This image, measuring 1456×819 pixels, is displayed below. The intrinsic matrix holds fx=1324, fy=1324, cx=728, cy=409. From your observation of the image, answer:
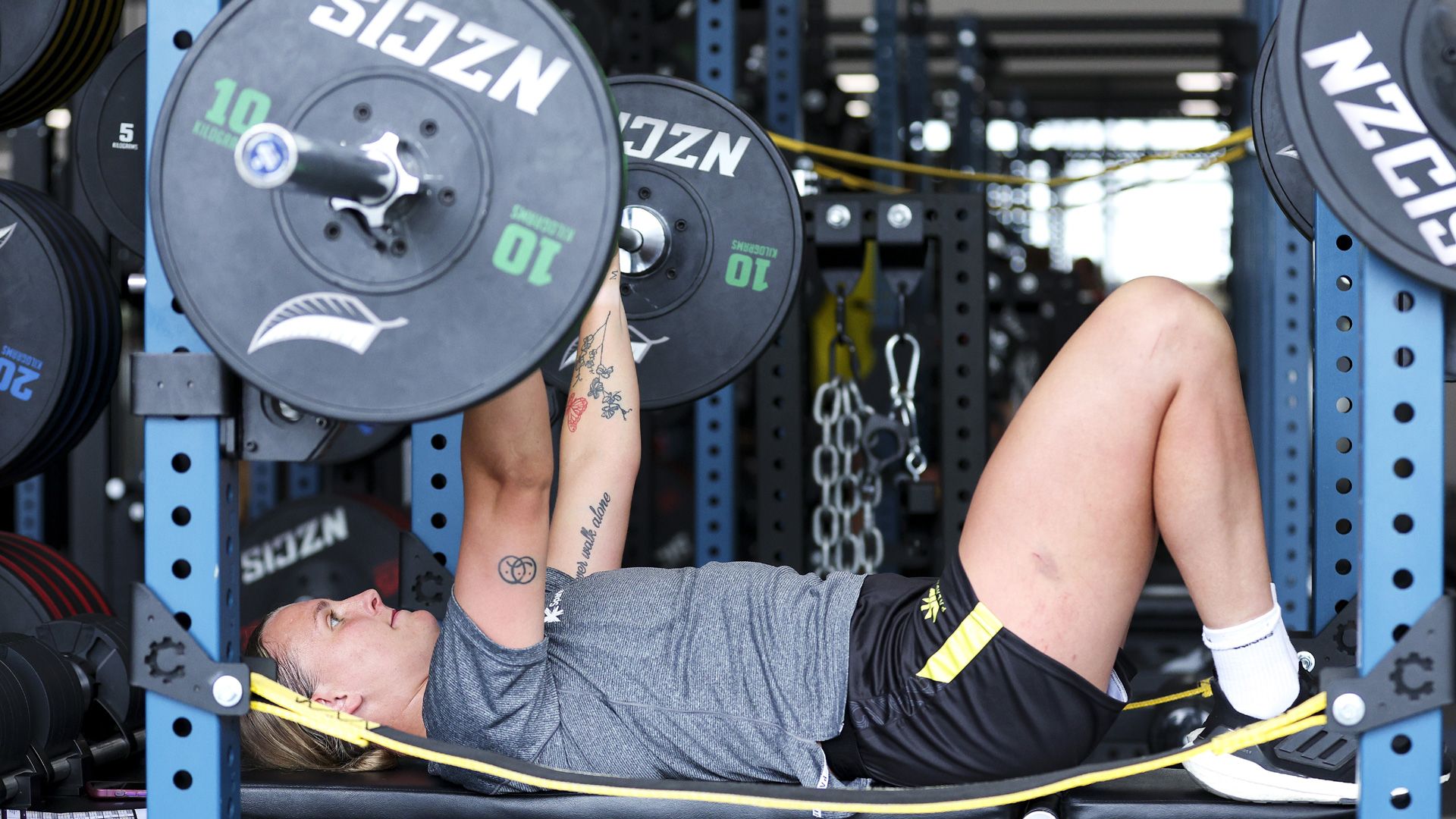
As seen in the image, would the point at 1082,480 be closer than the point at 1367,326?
No

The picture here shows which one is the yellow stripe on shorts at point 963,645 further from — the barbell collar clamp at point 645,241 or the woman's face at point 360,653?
the barbell collar clamp at point 645,241

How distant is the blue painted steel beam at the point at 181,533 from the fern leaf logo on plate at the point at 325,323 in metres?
0.15

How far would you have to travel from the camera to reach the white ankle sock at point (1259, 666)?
50.9 inches

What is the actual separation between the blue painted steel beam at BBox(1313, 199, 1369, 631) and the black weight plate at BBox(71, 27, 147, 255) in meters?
1.66

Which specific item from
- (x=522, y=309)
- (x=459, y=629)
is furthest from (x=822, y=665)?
(x=522, y=309)

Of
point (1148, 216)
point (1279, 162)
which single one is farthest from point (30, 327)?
point (1148, 216)

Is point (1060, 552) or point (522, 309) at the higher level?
point (522, 309)

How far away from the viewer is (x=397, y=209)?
1050 millimetres

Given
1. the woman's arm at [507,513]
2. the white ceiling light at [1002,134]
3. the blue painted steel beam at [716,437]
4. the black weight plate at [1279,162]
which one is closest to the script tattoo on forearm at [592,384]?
the woman's arm at [507,513]

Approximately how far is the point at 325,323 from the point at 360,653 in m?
0.57

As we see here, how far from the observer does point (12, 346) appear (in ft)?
5.48

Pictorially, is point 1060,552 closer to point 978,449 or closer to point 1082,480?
point 1082,480

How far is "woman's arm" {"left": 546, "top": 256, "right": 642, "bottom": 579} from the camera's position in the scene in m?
1.63

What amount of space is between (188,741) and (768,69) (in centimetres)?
229
